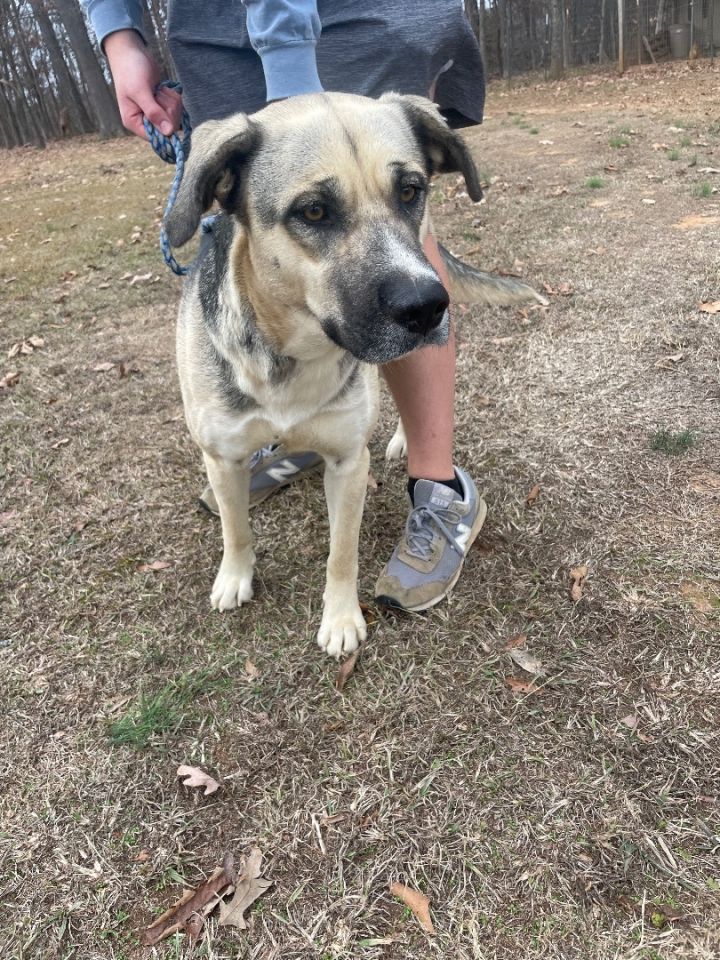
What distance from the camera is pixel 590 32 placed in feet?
63.1

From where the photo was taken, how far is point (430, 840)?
1.82 metres

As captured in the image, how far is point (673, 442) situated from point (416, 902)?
7.79ft

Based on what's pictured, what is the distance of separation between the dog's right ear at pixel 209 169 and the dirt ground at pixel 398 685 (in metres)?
1.46

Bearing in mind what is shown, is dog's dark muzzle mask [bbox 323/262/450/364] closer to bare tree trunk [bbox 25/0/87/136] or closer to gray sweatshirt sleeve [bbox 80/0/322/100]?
gray sweatshirt sleeve [bbox 80/0/322/100]

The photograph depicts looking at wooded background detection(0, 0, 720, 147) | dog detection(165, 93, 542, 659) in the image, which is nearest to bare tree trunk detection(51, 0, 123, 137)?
wooded background detection(0, 0, 720, 147)

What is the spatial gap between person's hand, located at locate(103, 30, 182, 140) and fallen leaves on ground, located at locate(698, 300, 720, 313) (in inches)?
134

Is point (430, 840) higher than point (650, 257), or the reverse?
point (650, 257)

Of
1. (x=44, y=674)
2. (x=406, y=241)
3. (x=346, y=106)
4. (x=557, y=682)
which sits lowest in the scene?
(x=557, y=682)

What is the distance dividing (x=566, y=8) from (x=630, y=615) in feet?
74.2

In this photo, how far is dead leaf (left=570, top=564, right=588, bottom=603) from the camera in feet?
8.23

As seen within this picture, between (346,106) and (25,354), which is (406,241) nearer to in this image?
(346,106)

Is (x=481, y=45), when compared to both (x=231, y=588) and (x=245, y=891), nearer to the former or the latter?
(x=231, y=588)

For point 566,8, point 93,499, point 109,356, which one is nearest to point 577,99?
point 566,8

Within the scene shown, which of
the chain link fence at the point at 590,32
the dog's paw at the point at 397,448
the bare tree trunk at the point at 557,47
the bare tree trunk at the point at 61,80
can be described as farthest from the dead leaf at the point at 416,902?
the bare tree trunk at the point at 61,80
